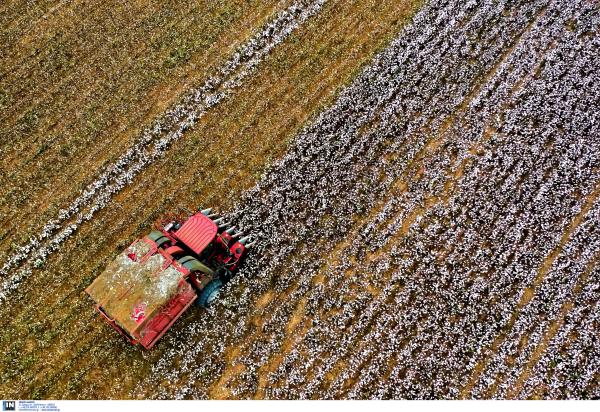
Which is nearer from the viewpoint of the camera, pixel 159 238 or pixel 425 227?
pixel 159 238

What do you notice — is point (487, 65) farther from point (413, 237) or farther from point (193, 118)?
point (193, 118)

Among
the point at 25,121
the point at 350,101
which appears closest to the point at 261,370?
the point at 350,101

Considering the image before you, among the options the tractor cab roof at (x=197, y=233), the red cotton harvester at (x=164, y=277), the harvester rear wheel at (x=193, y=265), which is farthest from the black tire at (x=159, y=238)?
the harvester rear wheel at (x=193, y=265)

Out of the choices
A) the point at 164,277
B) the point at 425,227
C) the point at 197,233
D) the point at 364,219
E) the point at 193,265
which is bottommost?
the point at 425,227

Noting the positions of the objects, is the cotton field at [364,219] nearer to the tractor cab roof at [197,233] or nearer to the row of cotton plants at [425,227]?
the row of cotton plants at [425,227]

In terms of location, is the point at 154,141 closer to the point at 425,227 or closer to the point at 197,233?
the point at 197,233
